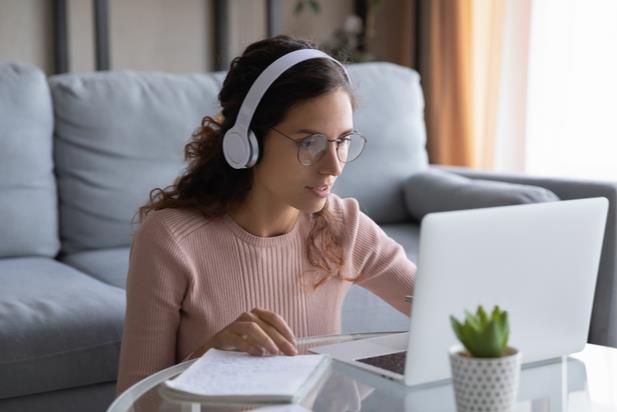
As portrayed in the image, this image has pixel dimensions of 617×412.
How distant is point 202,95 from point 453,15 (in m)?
1.59

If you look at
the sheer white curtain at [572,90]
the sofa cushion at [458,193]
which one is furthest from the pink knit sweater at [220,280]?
the sheer white curtain at [572,90]

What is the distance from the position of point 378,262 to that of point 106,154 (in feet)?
3.74

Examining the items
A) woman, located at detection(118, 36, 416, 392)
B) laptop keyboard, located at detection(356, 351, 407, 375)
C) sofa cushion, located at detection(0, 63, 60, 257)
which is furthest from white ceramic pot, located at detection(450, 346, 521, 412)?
sofa cushion, located at detection(0, 63, 60, 257)

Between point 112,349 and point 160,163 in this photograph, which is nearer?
point 112,349

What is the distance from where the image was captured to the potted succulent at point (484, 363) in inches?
35.6

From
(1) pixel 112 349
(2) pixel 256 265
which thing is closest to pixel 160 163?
(1) pixel 112 349

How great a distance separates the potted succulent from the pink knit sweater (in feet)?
1.88

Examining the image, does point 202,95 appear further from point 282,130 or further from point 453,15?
point 453,15

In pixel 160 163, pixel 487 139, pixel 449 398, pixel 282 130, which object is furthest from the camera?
pixel 487 139

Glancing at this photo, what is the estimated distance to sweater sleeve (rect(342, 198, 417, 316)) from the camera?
157 cm

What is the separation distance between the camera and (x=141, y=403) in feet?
3.60

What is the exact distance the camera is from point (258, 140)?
1436 millimetres

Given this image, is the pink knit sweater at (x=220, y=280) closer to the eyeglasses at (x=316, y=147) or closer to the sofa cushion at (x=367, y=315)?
the eyeglasses at (x=316, y=147)

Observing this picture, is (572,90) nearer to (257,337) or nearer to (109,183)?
(109,183)
